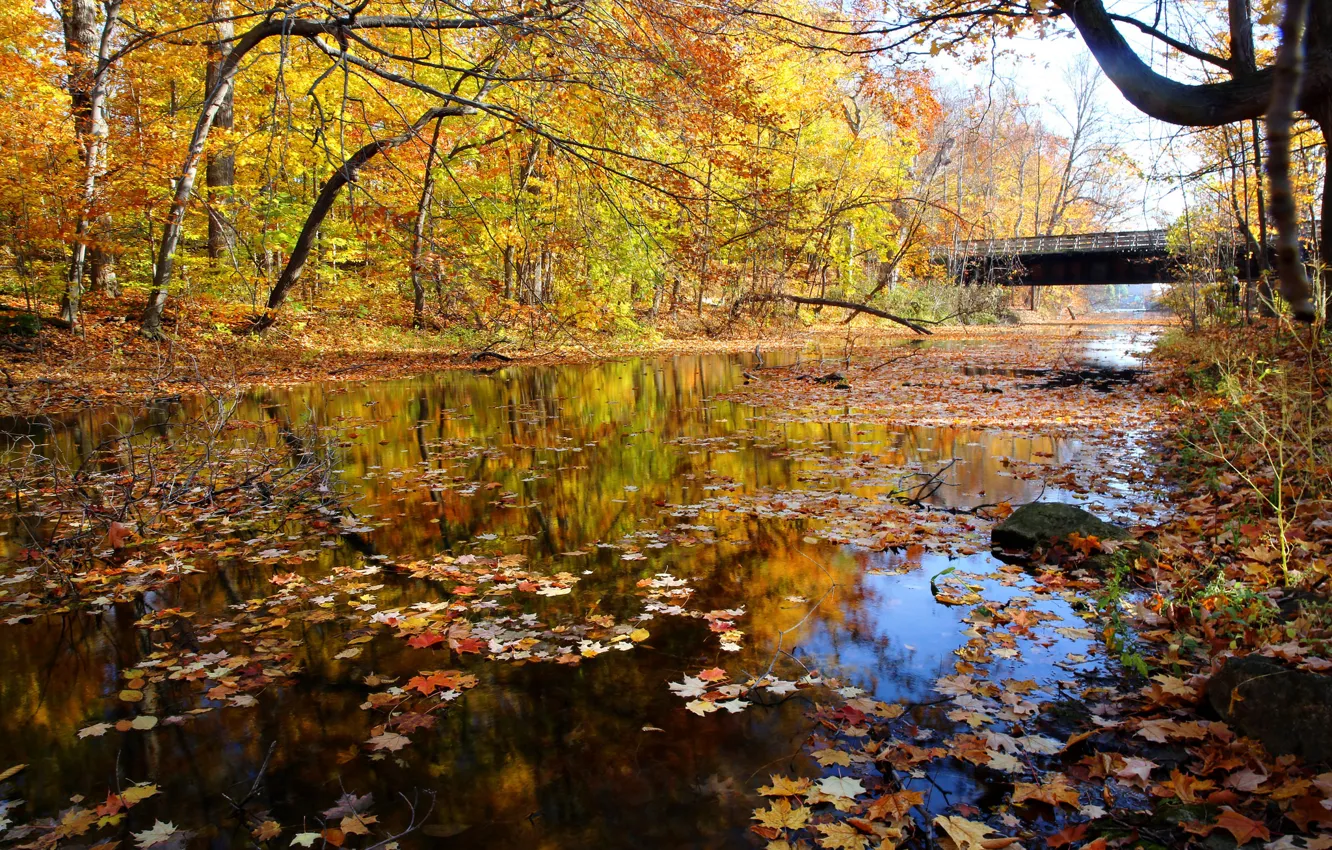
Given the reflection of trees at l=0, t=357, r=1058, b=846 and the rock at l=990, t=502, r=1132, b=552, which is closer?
the reflection of trees at l=0, t=357, r=1058, b=846

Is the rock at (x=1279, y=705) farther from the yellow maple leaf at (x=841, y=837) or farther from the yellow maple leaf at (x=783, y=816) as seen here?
the yellow maple leaf at (x=783, y=816)

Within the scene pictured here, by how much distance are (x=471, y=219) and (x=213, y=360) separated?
308 inches

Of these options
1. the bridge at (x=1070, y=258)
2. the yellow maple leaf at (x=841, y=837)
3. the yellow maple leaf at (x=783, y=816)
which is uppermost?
the bridge at (x=1070, y=258)

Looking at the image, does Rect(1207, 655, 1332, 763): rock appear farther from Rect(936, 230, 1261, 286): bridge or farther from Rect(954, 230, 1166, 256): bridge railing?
Rect(954, 230, 1166, 256): bridge railing

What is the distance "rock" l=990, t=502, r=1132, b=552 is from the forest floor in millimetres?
5918

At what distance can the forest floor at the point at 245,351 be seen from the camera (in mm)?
14000

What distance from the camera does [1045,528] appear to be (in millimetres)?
5707

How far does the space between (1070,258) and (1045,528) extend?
36278 millimetres

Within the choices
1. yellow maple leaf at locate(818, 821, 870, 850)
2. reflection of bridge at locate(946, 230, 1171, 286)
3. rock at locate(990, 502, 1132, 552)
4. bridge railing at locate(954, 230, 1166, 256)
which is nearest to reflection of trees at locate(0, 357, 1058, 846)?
yellow maple leaf at locate(818, 821, 870, 850)

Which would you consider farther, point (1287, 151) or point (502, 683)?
point (502, 683)

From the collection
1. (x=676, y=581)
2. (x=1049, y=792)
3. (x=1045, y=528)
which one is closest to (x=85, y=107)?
(x=676, y=581)

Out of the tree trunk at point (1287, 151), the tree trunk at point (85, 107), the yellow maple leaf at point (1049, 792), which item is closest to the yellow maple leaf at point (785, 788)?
the yellow maple leaf at point (1049, 792)

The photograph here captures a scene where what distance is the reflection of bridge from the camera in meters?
34.6

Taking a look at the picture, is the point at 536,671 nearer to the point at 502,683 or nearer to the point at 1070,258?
the point at 502,683
